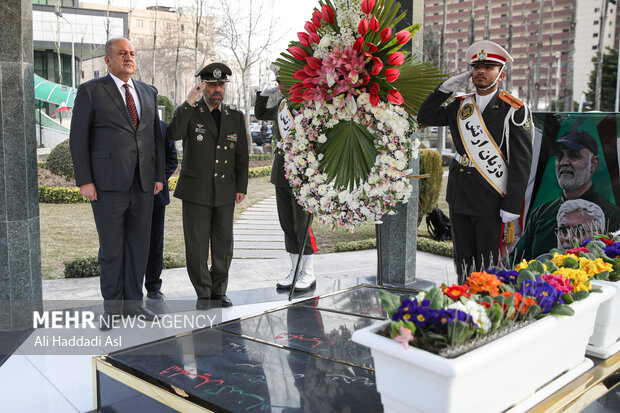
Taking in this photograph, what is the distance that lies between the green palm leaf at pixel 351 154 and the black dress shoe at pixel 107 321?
1877mm

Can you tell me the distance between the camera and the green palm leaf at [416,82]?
3301mm

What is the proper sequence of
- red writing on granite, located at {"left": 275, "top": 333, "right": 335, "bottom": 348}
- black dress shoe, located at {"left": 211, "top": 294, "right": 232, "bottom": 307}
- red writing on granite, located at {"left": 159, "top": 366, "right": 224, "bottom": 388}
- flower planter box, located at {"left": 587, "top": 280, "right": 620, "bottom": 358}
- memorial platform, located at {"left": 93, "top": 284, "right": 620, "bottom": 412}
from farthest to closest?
black dress shoe, located at {"left": 211, "top": 294, "right": 232, "bottom": 307}
red writing on granite, located at {"left": 275, "top": 333, "right": 335, "bottom": 348}
red writing on granite, located at {"left": 159, "top": 366, "right": 224, "bottom": 388}
flower planter box, located at {"left": 587, "top": 280, "right": 620, "bottom": 358}
memorial platform, located at {"left": 93, "top": 284, "right": 620, "bottom": 412}

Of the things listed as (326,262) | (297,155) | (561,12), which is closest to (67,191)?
(326,262)

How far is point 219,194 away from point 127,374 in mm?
1987

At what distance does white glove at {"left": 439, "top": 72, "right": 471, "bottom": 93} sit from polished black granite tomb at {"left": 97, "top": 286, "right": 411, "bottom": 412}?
145 centimetres

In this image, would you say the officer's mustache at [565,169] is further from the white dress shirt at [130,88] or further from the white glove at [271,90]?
the white dress shirt at [130,88]

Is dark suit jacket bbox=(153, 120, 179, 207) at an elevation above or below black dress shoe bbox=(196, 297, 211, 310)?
above

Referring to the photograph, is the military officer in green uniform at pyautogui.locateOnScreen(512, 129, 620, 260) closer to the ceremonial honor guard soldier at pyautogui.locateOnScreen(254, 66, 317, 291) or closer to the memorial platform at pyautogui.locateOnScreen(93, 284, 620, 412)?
the memorial platform at pyautogui.locateOnScreen(93, 284, 620, 412)

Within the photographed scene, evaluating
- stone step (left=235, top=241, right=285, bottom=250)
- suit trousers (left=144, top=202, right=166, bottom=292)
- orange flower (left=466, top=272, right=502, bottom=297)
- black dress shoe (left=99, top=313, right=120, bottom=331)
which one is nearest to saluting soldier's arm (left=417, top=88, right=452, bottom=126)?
orange flower (left=466, top=272, right=502, bottom=297)

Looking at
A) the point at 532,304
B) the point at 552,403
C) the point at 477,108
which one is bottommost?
the point at 552,403

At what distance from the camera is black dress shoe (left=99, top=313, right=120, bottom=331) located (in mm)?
3742

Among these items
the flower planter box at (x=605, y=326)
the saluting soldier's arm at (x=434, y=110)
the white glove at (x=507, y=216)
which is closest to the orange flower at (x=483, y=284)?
the flower planter box at (x=605, y=326)

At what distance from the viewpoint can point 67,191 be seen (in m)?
10.5

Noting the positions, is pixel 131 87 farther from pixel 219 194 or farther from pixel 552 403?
pixel 552 403
